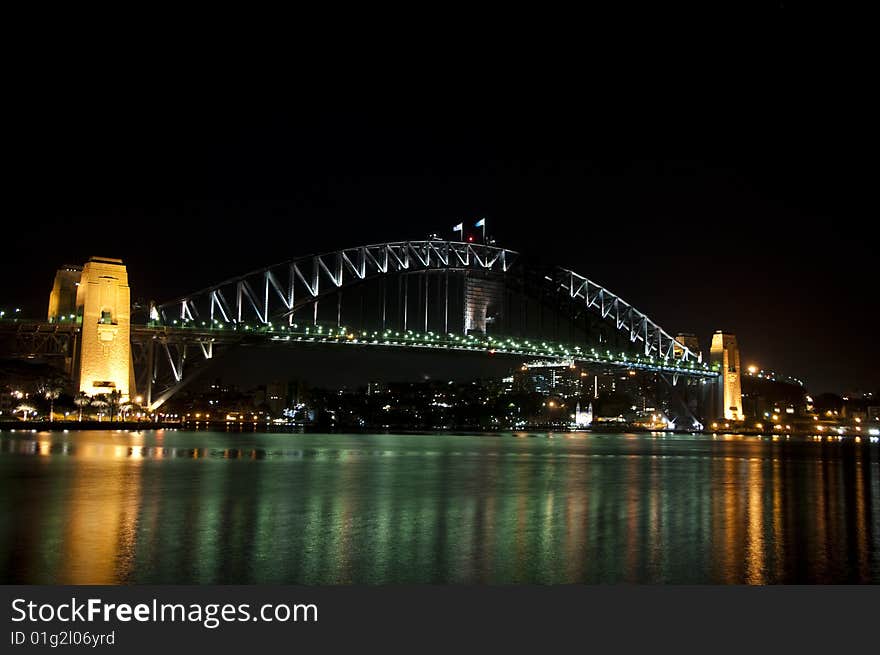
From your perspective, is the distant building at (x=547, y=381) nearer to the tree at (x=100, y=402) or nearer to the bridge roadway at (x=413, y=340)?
the bridge roadway at (x=413, y=340)

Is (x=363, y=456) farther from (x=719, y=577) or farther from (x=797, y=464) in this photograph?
(x=719, y=577)

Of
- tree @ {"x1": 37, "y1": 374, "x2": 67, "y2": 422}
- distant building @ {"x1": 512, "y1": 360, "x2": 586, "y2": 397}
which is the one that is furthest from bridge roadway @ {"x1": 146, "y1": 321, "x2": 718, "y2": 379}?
distant building @ {"x1": 512, "y1": 360, "x2": 586, "y2": 397}

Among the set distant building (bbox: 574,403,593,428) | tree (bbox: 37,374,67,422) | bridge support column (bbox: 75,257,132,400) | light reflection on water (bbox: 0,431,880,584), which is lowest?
light reflection on water (bbox: 0,431,880,584)

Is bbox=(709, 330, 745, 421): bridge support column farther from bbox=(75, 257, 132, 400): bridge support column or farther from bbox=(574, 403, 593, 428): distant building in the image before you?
bbox=(75, 257, 132, 400): bridge support column

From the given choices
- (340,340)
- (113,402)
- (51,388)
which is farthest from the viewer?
(340,340)

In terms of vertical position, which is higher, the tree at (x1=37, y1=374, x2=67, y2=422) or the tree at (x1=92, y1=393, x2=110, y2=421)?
the tree at (x1=37, y1=374, x2=67, y2=422)

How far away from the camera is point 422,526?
424 inches

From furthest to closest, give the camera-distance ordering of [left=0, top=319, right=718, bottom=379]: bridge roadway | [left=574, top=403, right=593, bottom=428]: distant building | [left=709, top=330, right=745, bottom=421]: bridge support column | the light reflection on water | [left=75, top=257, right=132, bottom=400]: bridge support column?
[left=574, top=403, right=593, bottom=428]: distant building < [left=709, top=330, right=745, bottom=421]: bridge support column < [left=0, top=319, right=718, bottom=379]: bridge roadway < [left=75, top=257, right=132, bottom=400]: bridge support column < the light reflection on water

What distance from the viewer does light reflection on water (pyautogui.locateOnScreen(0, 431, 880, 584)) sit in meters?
7.90

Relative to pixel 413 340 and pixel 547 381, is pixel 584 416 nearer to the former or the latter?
pixel 547 381

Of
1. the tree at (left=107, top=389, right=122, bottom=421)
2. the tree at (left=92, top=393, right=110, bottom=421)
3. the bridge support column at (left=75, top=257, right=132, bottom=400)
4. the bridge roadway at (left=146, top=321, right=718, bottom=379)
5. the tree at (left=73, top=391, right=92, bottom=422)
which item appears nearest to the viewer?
the tree at (left=73, top=391, right=92, bottom=422)

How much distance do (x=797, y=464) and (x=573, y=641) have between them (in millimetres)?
22797

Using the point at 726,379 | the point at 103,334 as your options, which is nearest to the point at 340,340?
the point at 103,334

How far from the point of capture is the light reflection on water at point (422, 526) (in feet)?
25.9
